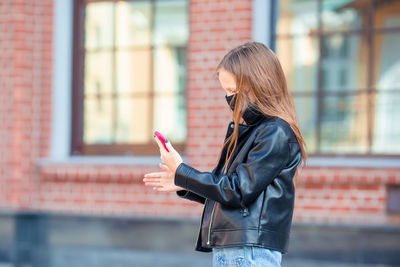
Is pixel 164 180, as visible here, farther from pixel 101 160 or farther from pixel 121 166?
pixel 101 160

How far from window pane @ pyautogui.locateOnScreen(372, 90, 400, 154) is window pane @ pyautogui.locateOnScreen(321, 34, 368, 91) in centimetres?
20

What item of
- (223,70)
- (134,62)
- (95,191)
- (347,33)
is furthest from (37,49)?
(223,70)

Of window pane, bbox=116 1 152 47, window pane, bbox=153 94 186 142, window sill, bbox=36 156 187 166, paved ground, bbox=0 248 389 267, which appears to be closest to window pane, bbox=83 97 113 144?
window sill, bbox=36 156 187 166

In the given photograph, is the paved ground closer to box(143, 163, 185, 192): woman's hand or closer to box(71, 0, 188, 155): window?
box(71, 0, 188, 155): window

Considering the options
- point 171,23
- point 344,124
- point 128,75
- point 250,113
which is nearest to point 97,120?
point 128,75

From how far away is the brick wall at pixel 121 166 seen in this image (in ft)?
15.7

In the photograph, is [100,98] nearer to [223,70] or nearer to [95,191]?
[95,191]

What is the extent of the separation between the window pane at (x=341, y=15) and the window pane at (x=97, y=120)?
2.27 meters

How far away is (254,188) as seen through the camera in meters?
2.06

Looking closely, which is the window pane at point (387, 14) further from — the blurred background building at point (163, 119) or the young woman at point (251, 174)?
the young woman at point (251, 174)

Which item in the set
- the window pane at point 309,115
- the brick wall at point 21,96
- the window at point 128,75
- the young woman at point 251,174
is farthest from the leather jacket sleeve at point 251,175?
the brick wall at point 21,96

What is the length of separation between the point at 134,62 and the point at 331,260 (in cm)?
267

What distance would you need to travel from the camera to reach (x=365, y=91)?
195 inches

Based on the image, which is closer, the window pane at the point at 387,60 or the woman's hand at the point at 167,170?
the woman's hand at the point at 167,170
